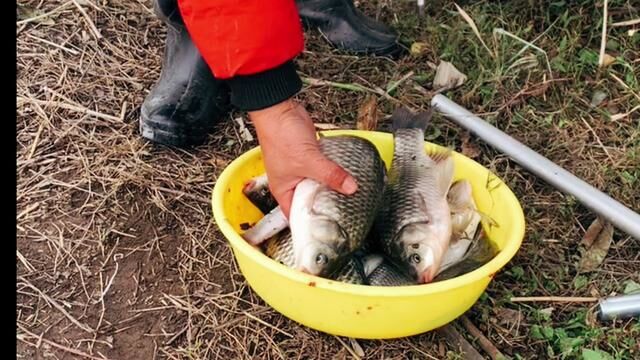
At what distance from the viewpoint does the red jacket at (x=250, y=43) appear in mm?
1726

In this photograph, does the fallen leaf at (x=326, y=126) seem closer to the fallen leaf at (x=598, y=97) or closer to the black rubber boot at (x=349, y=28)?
the black rubber boot at (x=349, y=28)

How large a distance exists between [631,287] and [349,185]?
0.76 metres

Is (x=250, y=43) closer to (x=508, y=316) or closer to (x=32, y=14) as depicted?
(x=508, y=316)

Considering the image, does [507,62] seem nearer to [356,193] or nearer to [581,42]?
[581,42]

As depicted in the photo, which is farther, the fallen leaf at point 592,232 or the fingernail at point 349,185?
the fallen leaf at point 592,232

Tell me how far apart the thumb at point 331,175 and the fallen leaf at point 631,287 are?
0.74 metres

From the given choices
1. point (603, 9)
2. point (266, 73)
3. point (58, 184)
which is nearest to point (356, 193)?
point (266, 73)

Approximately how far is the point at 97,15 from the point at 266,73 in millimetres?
1249

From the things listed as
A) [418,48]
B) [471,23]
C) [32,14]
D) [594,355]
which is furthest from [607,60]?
[32,14]

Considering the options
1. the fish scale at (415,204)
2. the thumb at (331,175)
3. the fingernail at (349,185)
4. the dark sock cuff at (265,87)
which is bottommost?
the fish scale at (415,204)

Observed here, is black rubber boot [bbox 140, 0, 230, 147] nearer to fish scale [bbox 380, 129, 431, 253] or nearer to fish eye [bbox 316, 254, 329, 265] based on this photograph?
fish scale [bbox 380, 129, 431, 253]

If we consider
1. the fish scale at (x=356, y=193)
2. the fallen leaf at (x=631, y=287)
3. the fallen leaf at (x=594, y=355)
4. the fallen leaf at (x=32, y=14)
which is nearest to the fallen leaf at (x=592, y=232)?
the fallen leaf at (x=631, y=287)

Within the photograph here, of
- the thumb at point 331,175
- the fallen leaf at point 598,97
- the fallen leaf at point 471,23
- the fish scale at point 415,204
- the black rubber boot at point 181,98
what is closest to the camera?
the thumb at point 331,175

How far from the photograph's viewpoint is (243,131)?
8.31 ft
